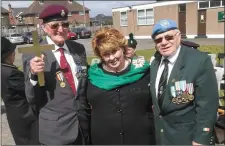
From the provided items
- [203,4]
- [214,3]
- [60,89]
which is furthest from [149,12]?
[60,89]

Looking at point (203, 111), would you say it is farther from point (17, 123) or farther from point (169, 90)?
point (17, 123)

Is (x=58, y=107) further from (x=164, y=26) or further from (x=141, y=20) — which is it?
(x=141, y=20)

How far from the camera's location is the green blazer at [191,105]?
6.41 feet

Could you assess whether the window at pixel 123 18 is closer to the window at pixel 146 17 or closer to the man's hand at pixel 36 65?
the window at pixel 146 17

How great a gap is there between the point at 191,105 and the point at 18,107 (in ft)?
5.22

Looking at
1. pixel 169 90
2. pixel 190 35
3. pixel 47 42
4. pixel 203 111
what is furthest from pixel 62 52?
pixel 190 35

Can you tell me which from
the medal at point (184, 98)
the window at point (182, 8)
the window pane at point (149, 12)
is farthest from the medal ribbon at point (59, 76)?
the window pane at point (149, 12)

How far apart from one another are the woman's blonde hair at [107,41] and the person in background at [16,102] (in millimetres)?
836

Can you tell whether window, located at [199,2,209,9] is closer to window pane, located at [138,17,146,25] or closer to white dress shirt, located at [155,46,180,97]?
window pane, located at [138,17,146,25]

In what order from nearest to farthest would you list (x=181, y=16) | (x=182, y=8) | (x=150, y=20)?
1. (x=182, y=8)
2. (x=181, y=16)
3. (x=150, y=20)

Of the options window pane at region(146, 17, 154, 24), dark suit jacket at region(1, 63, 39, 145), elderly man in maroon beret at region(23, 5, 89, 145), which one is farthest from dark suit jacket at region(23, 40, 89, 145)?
window pane at region(146, 17, 154, 24)

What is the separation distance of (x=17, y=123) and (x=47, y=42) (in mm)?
958

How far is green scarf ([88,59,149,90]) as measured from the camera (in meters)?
2.21

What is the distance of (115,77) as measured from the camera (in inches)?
88.3
